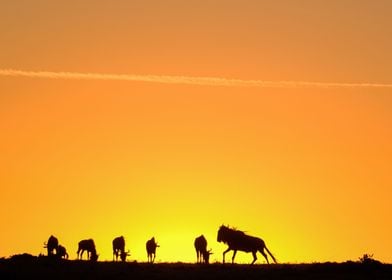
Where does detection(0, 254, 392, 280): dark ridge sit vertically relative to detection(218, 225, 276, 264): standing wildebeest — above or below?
below

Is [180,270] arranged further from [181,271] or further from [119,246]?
[119,246]

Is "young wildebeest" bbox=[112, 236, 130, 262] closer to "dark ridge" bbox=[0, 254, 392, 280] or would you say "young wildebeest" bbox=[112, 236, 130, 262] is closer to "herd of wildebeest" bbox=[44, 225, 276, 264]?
"herd of wildebeest" bbox=[44, 225, 276, 264]

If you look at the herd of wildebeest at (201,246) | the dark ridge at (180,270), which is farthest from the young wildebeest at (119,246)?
the dark ridge at (180,270)

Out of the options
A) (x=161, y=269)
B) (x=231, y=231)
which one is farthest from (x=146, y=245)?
(x=161, y=269)

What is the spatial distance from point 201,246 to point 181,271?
44.7 ft

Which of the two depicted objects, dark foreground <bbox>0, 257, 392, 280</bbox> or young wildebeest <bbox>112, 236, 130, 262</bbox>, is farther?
young wildebeest <bbox>112, 236, 130, 262</bbox>

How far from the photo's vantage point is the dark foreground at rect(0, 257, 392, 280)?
59438mm

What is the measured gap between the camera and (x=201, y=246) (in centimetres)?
7419

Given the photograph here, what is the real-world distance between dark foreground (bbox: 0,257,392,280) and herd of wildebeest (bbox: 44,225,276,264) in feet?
12.3

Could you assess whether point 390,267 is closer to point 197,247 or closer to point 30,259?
point 197,247

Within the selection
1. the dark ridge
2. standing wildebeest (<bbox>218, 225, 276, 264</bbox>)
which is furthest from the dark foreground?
standing wildebeest (<bbox>218, 225, 276, 264</bbox>)

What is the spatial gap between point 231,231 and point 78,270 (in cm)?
1188

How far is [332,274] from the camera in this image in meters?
60.8

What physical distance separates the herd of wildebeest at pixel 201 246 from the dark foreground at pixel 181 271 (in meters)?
3.76
